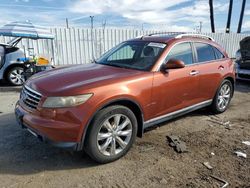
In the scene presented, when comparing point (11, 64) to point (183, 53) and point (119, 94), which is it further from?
point (119, 94)

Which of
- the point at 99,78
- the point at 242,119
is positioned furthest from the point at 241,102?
the point at 99,78

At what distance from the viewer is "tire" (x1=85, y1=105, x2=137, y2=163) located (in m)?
3.27

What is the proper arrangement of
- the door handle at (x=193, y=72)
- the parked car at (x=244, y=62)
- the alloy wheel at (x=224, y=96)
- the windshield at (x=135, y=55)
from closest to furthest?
the windshield at (x=135, y=55) < the door handle at (x=193, y=72) < the alloy wheel at (x=224, y=96) < the parked car at (x=244, y=62)

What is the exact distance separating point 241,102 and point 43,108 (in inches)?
219

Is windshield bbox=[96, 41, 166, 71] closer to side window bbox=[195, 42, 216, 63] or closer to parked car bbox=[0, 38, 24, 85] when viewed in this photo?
side window bbox=[195, 42, 216, 63]

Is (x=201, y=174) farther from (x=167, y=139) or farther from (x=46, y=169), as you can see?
(x=46, y=169)

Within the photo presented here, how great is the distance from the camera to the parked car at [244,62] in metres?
8.69

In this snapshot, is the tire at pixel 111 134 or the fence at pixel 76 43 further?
the fence at pixel 76 43

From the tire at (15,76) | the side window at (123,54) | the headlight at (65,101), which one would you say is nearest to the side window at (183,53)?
the side window at (123,54)

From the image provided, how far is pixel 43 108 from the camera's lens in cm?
318

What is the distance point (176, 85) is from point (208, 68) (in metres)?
1.14

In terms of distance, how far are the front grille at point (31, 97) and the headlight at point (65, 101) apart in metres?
0.22

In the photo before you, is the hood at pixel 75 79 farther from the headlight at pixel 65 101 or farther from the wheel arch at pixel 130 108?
the wheel arch at pixel 130 108

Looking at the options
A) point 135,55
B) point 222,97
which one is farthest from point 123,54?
point 222,97
